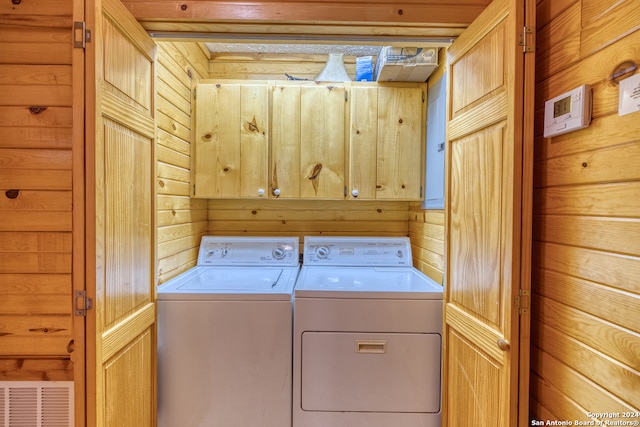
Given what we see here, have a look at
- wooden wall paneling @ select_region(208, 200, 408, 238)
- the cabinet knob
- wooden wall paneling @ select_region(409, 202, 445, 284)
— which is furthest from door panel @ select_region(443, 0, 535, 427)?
wooden wall paneling @ select_region(208, 200, 408, 238)

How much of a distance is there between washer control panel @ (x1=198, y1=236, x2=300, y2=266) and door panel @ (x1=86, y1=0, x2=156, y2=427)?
745 mm

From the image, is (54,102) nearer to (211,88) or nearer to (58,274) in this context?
(58,274)

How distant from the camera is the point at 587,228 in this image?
0.87 metres

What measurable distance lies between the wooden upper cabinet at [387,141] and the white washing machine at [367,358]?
2.50 ft

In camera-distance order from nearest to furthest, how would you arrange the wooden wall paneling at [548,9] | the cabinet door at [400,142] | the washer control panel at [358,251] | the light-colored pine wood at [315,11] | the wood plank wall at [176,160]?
the wooden wall paneling at [548,9]
the light-colored pine wood at [315,11]
the wood plank wall at [176,160]
the cabinet door at [400,142]
the washer control panel at [358,251]

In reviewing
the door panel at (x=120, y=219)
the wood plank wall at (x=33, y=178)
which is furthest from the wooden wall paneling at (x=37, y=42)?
the door panel at (x=120, y=219)

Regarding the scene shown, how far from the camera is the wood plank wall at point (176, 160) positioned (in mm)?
1650

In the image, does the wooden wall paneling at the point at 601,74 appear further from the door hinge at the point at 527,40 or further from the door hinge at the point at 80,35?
the door hinge at the point at 80,35

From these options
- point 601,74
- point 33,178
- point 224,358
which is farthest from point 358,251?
point 33,178

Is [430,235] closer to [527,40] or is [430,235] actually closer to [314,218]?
[314,218]

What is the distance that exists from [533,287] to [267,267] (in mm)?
1501

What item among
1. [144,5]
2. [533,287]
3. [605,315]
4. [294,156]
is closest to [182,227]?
[294,156]

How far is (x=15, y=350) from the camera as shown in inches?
49.3

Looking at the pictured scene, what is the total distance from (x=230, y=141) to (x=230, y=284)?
941 mm
